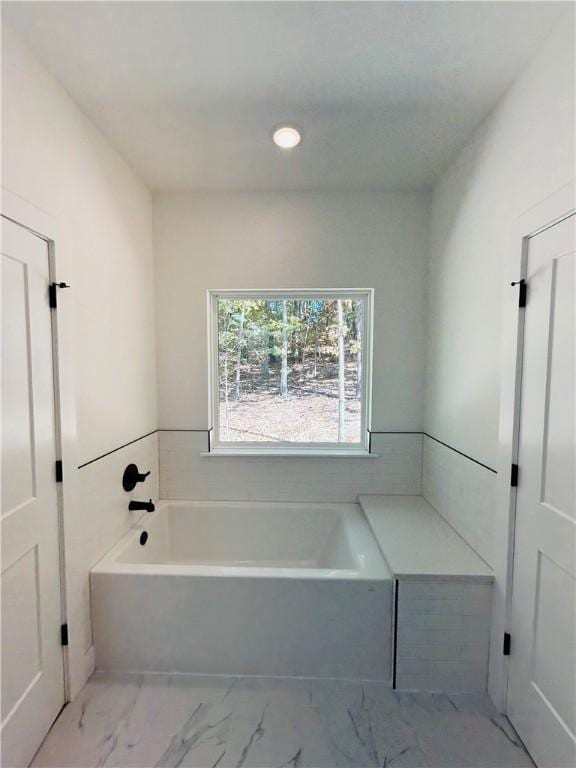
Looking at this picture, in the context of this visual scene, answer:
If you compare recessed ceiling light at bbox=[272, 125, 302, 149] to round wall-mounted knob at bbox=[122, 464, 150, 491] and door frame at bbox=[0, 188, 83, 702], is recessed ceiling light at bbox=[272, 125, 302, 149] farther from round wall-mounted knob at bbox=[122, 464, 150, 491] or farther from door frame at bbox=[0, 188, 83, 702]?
round wall-mounted knob at bbox=[122, 464, 150, 491]

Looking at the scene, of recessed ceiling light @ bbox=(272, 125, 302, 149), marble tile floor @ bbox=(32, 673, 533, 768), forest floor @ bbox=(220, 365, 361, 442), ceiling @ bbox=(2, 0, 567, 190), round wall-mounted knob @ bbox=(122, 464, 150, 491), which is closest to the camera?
ceiling @ bbox=(2, 0, 567, 190)

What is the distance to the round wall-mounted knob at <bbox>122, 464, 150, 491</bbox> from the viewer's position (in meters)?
2.05

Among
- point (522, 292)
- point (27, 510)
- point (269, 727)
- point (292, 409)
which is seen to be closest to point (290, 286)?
point (292, 409)

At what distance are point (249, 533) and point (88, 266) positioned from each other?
1913 mm

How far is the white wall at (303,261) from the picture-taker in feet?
→ 7.86

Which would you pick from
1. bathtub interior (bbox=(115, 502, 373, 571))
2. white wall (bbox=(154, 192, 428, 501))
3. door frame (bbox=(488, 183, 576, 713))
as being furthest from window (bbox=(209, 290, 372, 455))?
door frame (bbox=(488, 183, 576, 713))

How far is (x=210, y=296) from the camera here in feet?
8.33

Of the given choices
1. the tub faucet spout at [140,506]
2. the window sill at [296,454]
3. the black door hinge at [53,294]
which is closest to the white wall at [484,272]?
the window sill at [296,454]

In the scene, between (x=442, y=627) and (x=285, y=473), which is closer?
(x=442, y=627)

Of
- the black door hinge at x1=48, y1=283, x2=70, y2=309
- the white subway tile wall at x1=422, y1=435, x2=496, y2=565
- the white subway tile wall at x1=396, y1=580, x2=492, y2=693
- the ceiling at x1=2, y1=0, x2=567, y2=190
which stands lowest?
the white subway tile wall at x1=396, y1=580, x2=492, y2=693

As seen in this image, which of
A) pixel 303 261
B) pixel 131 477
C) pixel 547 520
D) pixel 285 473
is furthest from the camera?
pixel 285 473

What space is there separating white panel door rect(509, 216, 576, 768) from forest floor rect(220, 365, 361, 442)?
1289 millimetres

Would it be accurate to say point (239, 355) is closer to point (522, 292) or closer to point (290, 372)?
point (290, 372)

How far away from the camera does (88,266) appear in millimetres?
1715
